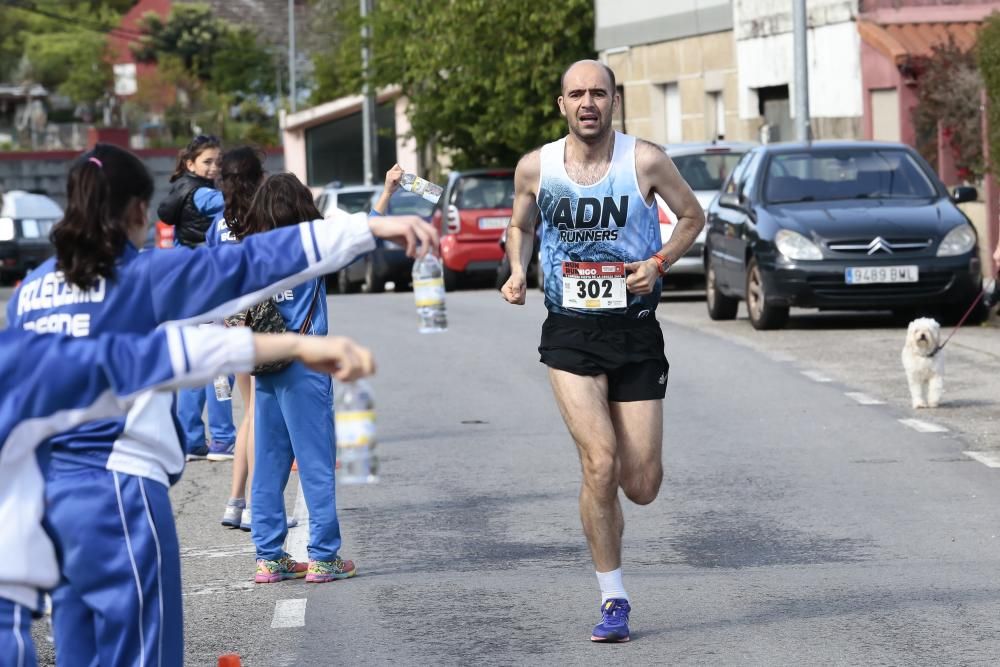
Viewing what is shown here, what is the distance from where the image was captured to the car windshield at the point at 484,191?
94.2ft

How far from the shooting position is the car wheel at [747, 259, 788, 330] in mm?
18625

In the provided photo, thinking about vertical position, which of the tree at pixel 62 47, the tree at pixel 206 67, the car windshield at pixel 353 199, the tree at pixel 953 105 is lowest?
the car windshield at pixel 353 199

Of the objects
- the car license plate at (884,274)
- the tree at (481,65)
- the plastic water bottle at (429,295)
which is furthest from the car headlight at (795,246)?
the tree at (481,65)

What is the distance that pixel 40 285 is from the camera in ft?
14.9

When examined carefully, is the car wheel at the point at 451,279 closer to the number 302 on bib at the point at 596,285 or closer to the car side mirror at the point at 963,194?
the car side mirror at the point at 963,194

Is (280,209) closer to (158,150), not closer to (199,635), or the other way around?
(199,635)

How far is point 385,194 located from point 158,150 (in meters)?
63.4

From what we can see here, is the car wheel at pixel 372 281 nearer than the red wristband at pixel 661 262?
No

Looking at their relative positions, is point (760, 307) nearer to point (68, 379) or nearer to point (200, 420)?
→ point (200, 420)

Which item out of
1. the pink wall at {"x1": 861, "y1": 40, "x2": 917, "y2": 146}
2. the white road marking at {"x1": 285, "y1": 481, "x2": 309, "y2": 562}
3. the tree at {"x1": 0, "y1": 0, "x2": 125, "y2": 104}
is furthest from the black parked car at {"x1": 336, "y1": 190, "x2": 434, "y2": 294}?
the tree at {"x1": 0, "y1": 0, "x2": 125, "y2": 104}

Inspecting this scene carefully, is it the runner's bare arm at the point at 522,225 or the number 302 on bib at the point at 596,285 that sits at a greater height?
the runner's bare arm at the point at 522,225

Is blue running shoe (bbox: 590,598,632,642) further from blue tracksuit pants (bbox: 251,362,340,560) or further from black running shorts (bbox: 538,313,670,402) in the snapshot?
blue tracksuit pants (bbox: 251,362,340,560)

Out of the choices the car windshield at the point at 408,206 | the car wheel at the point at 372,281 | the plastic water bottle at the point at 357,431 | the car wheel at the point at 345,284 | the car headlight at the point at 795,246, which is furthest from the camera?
the car wheel at the point at 345,284

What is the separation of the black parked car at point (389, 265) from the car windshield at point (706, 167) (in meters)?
6.24
